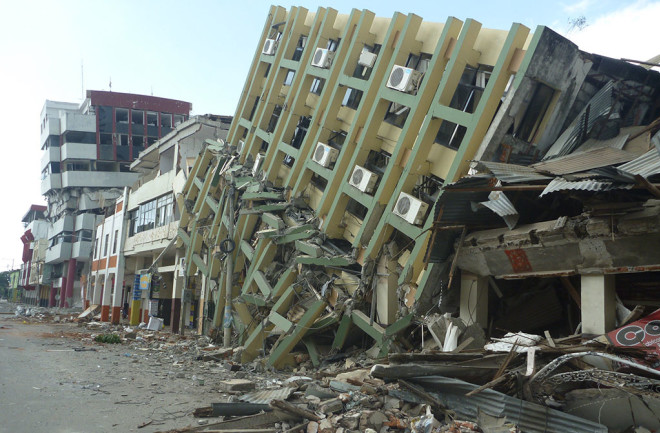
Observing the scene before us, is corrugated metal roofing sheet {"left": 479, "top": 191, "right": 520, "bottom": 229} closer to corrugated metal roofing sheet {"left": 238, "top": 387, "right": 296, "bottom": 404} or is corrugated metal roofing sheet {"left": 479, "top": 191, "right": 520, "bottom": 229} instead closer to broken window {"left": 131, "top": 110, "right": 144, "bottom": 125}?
corrugated metal roofing sheet {"left": 238, "top": 387, "right": 296, "bottom": 404}

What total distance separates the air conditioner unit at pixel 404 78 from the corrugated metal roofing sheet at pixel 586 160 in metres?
3.41

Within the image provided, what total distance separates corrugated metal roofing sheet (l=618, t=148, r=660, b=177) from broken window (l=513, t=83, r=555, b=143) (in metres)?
2.88

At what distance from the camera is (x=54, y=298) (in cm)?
5706

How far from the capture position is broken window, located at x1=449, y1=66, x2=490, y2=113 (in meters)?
10.5

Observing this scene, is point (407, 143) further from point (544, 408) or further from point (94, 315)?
point (94, 315)

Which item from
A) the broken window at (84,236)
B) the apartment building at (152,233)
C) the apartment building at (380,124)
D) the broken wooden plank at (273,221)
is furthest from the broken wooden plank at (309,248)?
the broken window at (84,236)

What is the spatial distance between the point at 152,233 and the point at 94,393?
1864cm

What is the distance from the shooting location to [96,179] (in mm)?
Result: 50250

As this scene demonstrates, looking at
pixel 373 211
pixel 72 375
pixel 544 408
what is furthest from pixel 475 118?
Answer: pixel 72 375

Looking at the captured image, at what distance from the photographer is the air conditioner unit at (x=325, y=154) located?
41.9 feet

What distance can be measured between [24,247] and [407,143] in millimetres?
77630

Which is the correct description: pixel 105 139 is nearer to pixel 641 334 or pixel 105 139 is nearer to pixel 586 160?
pixel 586 160

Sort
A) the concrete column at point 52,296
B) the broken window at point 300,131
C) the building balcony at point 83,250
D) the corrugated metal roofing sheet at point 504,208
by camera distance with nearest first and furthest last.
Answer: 1. the corrugated metal roofing sheet at point 504,208
2. the broken window at point 300,131
3. the building balcony at point 83,250
4. the concrete column at point 52,296

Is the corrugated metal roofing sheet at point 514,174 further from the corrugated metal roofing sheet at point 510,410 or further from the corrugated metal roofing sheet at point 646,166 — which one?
the corrugated metal roofing sheet at point 510,410
